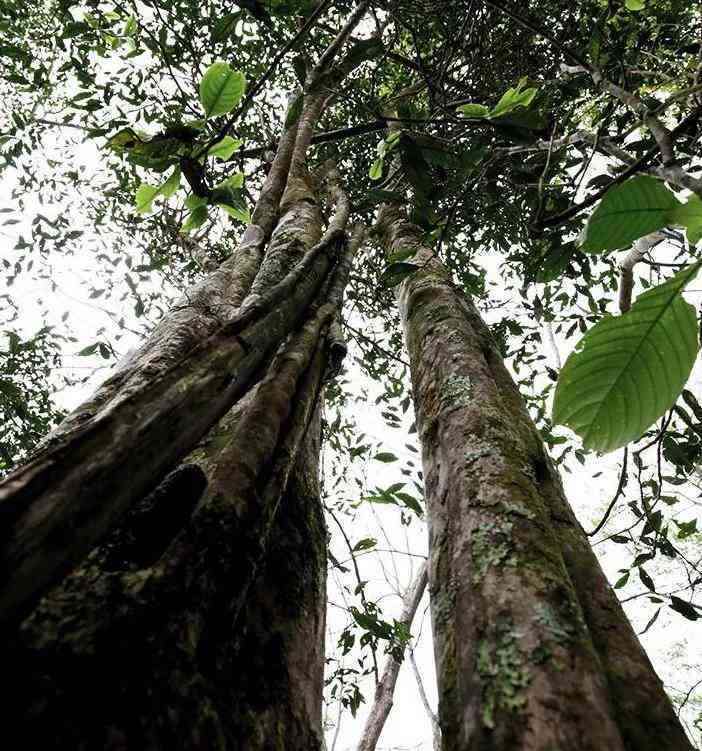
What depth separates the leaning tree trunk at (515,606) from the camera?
574 mm

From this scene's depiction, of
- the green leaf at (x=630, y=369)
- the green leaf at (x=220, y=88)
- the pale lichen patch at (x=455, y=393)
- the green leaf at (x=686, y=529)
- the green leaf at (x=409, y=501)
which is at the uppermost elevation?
the green leaf at (x=220, y=88)

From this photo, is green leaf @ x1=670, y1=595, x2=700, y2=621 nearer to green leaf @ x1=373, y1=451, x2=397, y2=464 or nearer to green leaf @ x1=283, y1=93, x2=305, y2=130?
green leaf @ x1=373, y1=451, x2=397, y2=464

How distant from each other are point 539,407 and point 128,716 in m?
3.56

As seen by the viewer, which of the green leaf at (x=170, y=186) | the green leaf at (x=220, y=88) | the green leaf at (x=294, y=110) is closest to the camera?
the green leaf at (x=294, y=110)

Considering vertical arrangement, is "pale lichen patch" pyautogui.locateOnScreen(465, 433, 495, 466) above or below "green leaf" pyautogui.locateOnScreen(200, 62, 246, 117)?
below

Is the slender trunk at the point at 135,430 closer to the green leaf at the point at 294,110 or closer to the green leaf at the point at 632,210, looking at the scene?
the green leaf at the point at 294,110

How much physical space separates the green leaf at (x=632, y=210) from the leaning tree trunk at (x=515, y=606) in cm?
48

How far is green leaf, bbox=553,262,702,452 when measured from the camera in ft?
2.02

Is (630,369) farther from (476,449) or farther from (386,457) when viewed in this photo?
(386,457)

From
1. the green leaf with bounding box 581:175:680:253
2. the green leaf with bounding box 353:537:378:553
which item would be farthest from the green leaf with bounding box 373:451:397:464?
the green leaf with bounding box 581:175:680:253

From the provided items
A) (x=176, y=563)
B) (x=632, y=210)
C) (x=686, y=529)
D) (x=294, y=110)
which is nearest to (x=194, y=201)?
(x=294, y=110)

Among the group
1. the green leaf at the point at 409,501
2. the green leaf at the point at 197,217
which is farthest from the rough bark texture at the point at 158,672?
the green leaf at the point at 197,217

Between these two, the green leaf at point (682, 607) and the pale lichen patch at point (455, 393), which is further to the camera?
the green leaf at point (682, 607)

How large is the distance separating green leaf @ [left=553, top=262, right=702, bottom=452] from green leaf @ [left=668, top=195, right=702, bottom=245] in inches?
2.0
